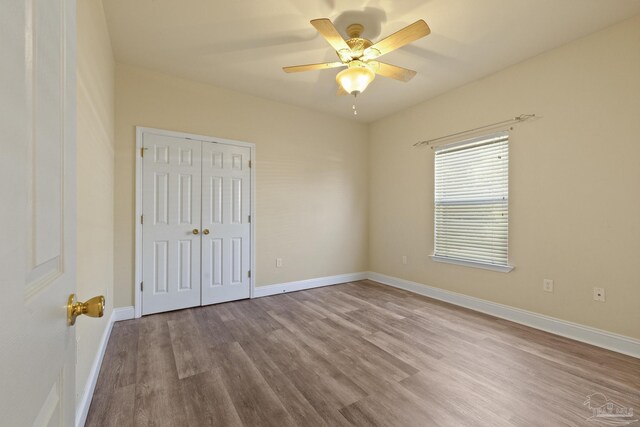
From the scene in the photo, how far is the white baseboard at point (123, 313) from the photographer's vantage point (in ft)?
9.62

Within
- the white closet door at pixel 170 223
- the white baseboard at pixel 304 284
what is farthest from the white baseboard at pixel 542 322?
the white closet door at pixel 170 223

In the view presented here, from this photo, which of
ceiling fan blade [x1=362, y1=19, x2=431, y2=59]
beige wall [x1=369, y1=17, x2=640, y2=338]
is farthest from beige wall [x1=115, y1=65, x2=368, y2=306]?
ceiling fan blade [x1=362, y1=19, x2=431, y2=59]

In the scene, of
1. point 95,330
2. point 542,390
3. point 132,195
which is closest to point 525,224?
point 542,390

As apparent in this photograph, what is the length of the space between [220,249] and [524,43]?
393 centimetres

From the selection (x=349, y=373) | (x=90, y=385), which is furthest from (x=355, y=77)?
(x=90, y=385)

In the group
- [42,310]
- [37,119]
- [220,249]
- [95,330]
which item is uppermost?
[37,119]

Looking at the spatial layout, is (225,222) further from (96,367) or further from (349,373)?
(349,373)

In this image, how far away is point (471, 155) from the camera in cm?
339

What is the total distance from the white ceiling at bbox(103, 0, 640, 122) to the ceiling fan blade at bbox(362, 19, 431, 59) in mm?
311

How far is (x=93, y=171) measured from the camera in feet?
6.19

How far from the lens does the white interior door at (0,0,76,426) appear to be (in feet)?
1.17

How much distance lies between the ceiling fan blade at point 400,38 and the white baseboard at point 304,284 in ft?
9.94

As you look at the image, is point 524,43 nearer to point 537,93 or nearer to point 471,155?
point 537,93

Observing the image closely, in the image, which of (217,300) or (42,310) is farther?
(217,300)
